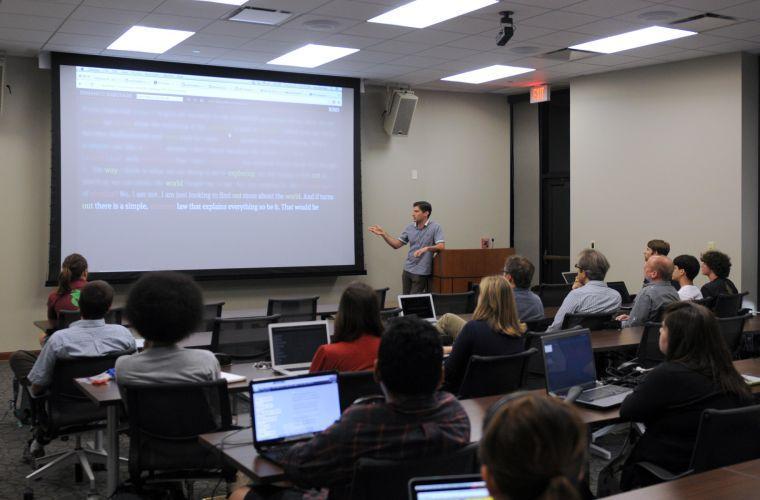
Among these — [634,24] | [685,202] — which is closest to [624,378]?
[634,24]

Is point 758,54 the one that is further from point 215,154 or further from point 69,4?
point 69,4

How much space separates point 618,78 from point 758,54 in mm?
1644

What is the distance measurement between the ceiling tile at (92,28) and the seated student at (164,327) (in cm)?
476

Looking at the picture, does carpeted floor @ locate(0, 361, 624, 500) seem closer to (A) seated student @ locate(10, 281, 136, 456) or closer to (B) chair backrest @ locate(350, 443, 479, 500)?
(A) seated student @ locate(10, 281, 136, 456)

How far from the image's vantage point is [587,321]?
226 inches

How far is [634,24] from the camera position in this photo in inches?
300

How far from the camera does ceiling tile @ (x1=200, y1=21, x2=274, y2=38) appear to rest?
7.46 m

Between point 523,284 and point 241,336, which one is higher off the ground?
point 523,284

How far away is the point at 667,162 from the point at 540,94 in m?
2.17

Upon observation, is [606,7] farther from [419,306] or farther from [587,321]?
[419,306]

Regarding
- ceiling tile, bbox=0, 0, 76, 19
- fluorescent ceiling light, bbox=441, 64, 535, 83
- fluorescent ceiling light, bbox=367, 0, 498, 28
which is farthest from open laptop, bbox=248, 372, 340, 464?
fluorescent ceiling light, bbox=441, 64, 535, 83

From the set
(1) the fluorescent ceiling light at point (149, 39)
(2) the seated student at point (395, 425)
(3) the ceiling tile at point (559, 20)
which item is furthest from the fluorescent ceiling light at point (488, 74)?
(2) the seated student at point (395, 425)

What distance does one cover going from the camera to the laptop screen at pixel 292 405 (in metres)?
2.73

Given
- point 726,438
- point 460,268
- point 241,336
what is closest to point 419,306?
point 241,336
